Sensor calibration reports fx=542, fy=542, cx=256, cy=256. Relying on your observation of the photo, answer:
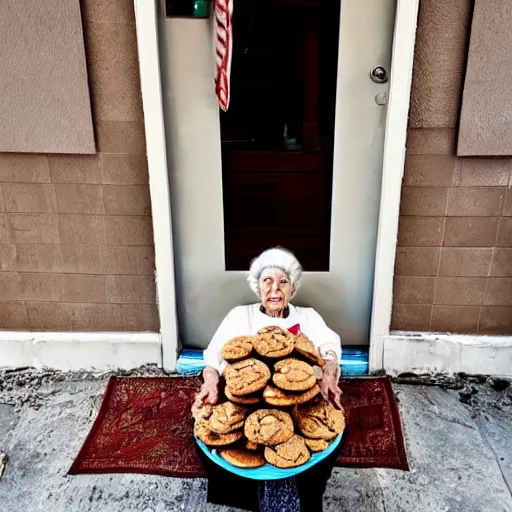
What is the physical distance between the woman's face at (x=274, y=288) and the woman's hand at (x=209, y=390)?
1.42ft

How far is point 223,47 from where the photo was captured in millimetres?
2613

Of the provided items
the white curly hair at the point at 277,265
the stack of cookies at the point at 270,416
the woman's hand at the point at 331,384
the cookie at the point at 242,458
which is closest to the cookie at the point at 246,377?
the stack of cookies at the point at 270,416

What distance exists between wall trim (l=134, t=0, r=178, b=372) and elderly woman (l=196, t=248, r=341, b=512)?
0.59 metres

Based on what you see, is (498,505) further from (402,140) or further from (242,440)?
(402,140)

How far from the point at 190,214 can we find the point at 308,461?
1.62 meters

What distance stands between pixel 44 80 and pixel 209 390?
1799 millimetres

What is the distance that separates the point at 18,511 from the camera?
97.7 inches

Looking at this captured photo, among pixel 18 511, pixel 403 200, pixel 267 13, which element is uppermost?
pixel 267 13

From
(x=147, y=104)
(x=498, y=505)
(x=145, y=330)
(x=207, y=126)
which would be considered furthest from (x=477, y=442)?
(x=147, y=104)

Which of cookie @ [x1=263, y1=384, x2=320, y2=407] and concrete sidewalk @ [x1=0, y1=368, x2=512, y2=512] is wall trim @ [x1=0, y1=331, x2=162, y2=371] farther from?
cookie @ [x1=263, y1=384, x2=320, y2=407]

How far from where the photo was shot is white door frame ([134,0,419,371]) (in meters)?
2.71

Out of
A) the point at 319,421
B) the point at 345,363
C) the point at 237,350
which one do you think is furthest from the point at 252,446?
the point at 345,363

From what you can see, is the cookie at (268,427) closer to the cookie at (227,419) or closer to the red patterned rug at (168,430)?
the cookie at (227,419)

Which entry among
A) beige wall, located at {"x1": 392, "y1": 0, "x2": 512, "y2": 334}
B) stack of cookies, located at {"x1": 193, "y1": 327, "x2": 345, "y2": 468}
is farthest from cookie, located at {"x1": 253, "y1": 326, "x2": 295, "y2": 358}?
beige wall, located at {"x1": 392, "y1": 0, "x2": 512, "y2": 334}
